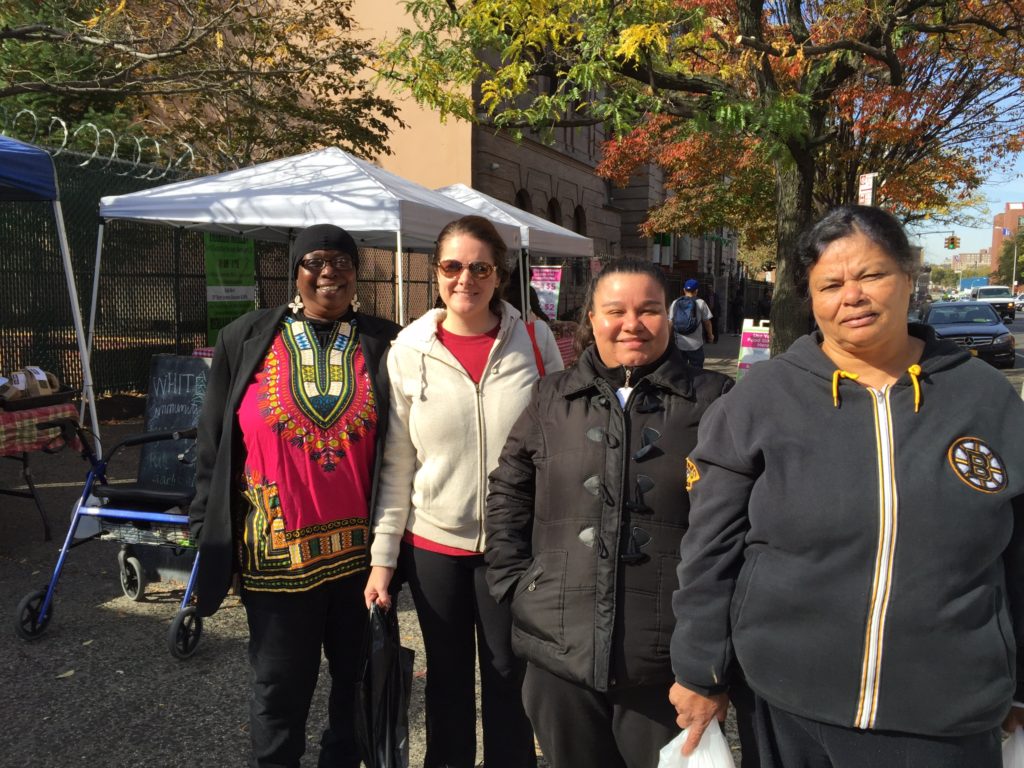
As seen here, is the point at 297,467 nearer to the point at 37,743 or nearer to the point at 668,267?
Answer: the point at 37,743

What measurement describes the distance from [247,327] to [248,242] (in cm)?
915

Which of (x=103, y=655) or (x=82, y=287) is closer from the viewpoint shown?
(x=103, y=655)

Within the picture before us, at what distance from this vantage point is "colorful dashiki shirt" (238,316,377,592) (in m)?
2.35

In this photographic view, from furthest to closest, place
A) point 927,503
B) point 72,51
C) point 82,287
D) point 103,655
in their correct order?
point 72,51 → point 82,287 → point 103,655 → point 927,503

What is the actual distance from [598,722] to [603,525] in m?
0.49

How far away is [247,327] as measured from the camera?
8.26ft

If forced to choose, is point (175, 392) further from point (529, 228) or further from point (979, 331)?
point (979, 331)

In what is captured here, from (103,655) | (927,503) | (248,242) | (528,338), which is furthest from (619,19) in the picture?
(927,503)

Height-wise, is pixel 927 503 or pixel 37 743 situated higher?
pixel 927 503

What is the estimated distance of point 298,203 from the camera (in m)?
6.10

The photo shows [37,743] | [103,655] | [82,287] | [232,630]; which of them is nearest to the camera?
[37,743]

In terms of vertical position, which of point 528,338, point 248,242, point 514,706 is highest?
point 248,242

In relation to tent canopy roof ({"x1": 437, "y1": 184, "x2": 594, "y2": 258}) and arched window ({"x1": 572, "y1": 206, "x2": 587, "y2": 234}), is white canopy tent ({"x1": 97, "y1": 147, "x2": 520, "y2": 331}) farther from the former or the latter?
arched window ({"x1": 572, "y1": 206, "x2": 587, "y2": 234})

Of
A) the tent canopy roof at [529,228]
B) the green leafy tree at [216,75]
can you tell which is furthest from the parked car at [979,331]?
the green leafy tree at [216,75]
